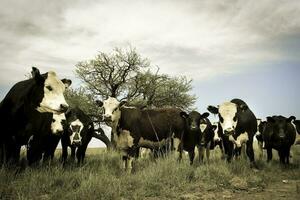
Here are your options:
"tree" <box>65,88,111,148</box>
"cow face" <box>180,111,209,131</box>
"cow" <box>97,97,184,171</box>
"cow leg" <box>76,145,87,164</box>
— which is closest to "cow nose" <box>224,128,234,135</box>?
"cow face" <box>180,111,209,131</box>

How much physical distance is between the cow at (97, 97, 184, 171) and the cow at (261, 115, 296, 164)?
3.39 metres

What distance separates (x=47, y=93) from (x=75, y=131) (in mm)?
3280

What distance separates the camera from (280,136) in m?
12.4

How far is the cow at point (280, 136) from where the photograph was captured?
12781mm

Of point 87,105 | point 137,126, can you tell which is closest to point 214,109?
point 137,126

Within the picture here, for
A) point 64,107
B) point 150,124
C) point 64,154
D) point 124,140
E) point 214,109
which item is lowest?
point 64,154

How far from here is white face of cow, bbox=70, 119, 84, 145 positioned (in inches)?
443

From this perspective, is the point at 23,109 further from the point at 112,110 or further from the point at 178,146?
the point at 178,146

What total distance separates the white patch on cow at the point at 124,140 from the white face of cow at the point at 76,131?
1284mm

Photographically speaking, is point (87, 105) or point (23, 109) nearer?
point (23, 109)

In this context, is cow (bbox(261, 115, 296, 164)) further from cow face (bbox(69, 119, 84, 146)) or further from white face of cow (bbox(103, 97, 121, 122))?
cow face (bbox(69, 119, 84, 146))

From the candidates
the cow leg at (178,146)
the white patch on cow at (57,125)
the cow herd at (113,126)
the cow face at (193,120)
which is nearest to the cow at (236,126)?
the cow herd at (113,126)

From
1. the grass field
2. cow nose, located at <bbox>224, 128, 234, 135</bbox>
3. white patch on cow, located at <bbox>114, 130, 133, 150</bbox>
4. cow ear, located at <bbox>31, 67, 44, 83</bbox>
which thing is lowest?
the grass field

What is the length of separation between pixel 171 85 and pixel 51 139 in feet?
69.4
